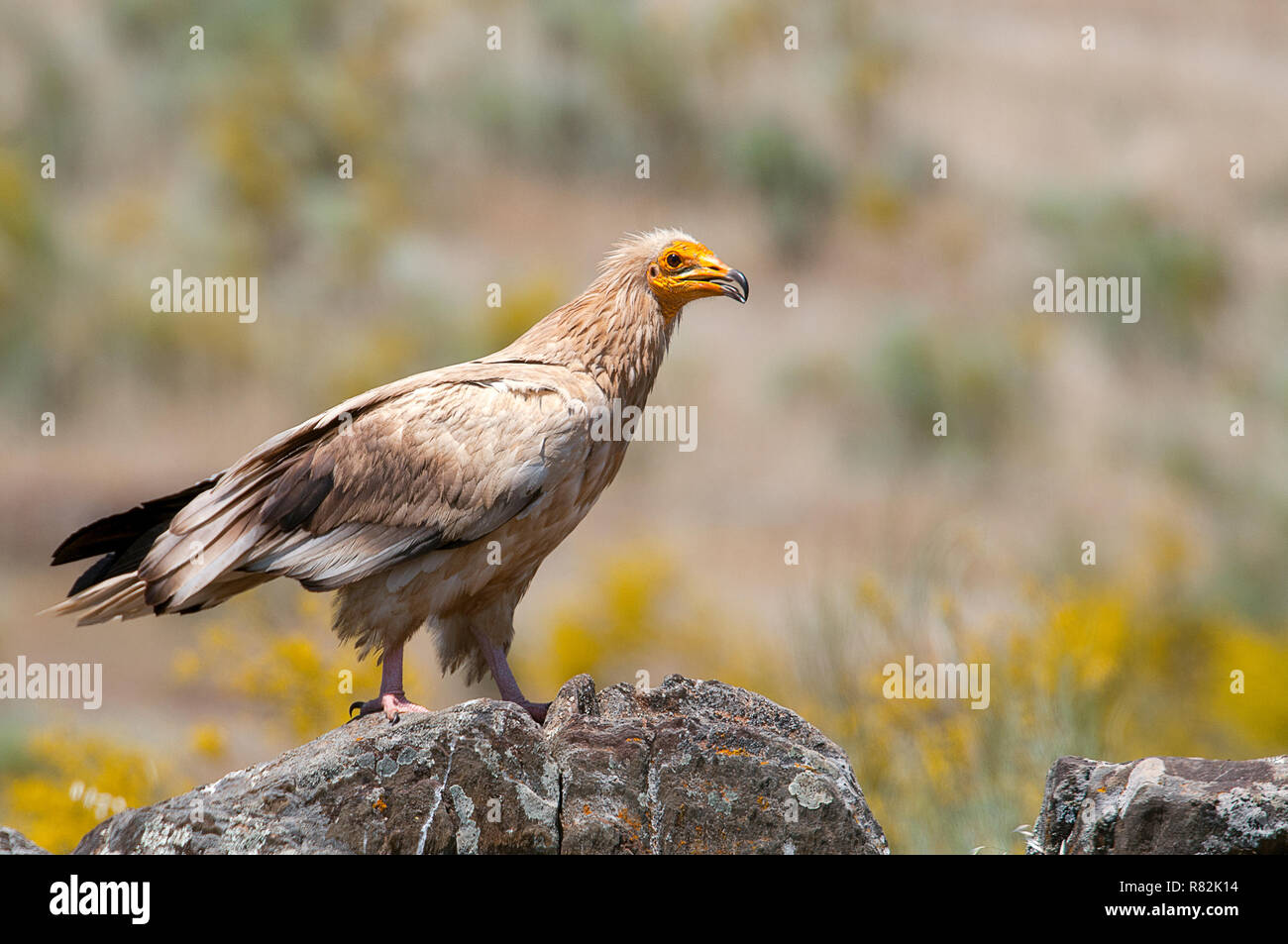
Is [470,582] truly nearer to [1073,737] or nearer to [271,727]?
[1073,737]

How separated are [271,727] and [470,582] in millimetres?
7022

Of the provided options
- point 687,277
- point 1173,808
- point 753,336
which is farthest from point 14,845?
point 753,336

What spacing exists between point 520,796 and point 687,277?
3.03 metres

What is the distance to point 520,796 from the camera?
214 inches

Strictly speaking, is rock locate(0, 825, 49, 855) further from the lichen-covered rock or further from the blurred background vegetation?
the blurred background vegetation

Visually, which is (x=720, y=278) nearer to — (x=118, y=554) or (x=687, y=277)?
(x=687, y=277)

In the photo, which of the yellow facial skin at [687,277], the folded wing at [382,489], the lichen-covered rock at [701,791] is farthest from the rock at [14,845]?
the yellow facial skin at [687,277]

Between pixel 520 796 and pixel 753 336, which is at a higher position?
pixel 753 336

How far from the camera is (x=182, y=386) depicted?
3153cm

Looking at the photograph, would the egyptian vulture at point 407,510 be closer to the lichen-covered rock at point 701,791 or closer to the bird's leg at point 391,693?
the bird's leg at point 391,693

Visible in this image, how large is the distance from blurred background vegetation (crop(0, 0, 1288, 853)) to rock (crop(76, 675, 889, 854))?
3562mm

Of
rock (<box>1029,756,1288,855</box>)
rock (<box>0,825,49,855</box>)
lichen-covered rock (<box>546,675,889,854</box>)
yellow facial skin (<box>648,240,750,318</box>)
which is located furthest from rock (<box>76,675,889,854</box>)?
yellow facial skin (<box>648,240,750,318</box>)

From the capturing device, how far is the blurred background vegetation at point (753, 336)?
1444 cm

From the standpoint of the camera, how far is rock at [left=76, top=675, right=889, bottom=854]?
5332 millimetres
